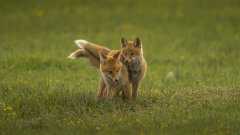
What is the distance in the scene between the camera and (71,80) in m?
18.3

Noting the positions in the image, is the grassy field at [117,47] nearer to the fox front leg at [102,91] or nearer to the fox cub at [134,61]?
the fox front leg at [102,91]

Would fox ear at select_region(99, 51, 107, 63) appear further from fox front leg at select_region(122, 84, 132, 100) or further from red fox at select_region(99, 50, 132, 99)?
fox front leg at select_region(122, 84, 132, 100)

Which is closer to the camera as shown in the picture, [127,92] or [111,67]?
[111,67]

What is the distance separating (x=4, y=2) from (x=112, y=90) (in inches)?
760

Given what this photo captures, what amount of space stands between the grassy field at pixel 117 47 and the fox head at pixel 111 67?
552 mm

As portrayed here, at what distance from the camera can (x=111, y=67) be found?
14.0 m

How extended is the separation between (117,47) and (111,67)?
10.8 metres

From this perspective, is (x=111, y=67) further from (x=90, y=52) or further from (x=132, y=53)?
(x=90, y=52)

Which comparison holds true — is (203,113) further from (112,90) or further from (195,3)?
(195,3)

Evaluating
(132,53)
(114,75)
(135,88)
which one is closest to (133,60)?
(132,53)

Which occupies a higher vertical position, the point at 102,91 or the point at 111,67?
the point at 111,67

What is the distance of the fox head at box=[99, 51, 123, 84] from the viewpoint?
14.0 m

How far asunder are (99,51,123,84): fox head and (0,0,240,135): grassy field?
55 cm

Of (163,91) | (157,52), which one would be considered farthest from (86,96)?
(157,52)
